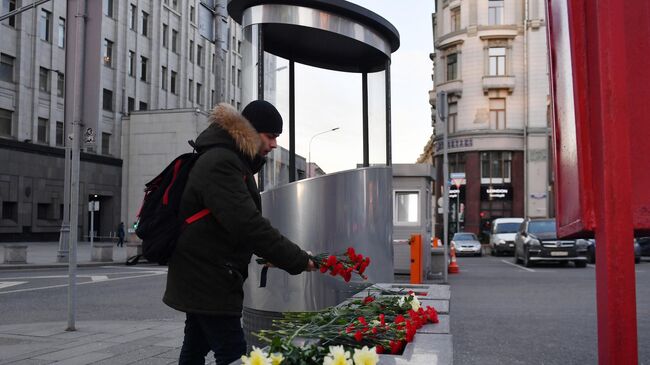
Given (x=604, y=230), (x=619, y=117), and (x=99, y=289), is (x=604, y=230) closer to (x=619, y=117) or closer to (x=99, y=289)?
(x=619, y=117)

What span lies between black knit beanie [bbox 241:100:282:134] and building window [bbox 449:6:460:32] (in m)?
47.8

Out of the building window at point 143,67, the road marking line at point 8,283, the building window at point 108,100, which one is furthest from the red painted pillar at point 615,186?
the building window at point 143,67

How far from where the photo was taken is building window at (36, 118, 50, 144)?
37219 millimetres

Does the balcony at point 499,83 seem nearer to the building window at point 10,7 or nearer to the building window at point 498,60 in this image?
the building window at point 498,60

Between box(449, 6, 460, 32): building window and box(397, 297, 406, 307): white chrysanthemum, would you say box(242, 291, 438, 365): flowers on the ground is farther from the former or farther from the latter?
box(449, 6, 460, 32): building window

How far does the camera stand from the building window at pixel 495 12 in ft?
155

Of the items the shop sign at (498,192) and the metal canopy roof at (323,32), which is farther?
the shop sign at (498,192)

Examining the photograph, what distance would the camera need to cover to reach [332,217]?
484 cm

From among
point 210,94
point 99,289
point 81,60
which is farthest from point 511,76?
point 81,60

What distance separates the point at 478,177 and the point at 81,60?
41.3 m

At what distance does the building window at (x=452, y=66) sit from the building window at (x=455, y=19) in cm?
197

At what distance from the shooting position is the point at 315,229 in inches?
189

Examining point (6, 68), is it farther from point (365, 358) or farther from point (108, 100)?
point (365, 358)

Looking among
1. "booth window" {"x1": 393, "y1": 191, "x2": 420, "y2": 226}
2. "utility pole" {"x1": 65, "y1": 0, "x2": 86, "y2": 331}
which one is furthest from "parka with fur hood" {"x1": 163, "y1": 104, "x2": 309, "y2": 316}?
"booth window" {"x1": 393, "y1": 191, "x2": 420, "y2": 226}
